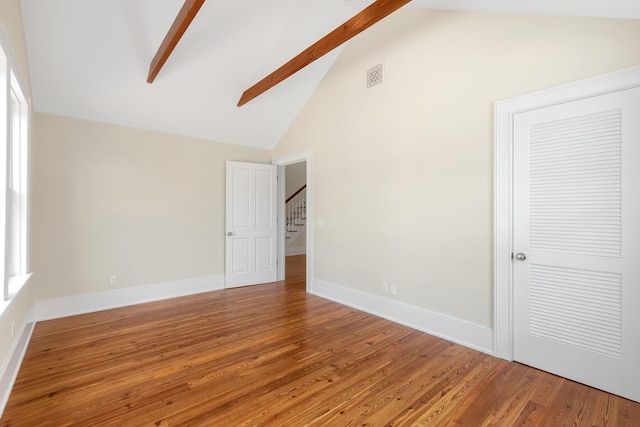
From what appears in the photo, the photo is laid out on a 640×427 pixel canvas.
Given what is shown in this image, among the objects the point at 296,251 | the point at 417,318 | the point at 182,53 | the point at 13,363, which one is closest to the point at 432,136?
the point at 417,318

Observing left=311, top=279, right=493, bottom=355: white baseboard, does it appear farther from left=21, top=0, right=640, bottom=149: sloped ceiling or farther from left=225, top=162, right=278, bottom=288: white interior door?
left=21, top=0, right=640, bottom=149: sloped ceiling

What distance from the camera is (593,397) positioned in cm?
210

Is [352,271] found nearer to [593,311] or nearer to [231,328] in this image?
[231,328]

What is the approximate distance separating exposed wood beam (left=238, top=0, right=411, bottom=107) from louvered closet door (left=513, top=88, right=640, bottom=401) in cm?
150

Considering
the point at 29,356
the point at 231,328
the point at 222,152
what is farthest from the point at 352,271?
the point at 29,356

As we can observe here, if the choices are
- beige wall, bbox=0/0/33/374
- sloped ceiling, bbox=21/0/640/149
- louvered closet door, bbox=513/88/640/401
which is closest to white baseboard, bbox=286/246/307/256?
sloped ceiling, bbox=21/0/640/149

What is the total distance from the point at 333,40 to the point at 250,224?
3.24 meters

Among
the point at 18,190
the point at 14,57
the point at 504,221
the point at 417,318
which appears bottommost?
the point at 417,318

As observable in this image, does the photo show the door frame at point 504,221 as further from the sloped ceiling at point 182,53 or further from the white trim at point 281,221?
the white trim at point 281,221

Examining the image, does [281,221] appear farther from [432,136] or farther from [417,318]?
[432,136]

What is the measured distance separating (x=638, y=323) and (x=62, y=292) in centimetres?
567

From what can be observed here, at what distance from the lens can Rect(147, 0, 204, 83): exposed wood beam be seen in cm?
237

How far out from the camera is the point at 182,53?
11.2 feet

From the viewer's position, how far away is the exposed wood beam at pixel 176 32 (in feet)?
7.77
